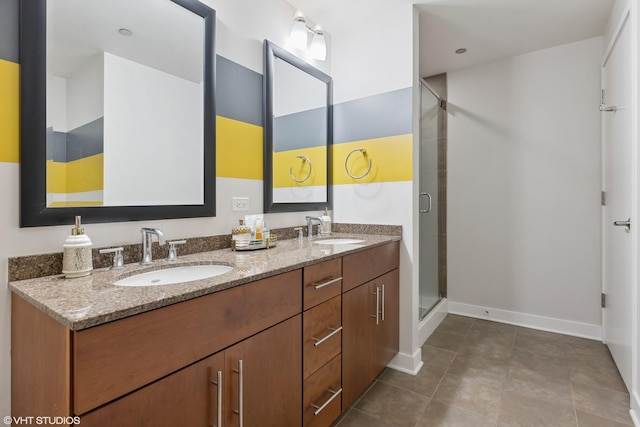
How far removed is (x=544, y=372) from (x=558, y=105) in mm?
2092

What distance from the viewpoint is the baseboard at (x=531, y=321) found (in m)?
2.52

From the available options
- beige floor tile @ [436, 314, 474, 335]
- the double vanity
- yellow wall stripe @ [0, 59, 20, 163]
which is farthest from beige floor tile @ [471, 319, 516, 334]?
yellow wall stripe @ [0, 59, 20, 163]

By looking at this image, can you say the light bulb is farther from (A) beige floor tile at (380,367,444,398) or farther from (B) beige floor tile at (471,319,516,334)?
(B) beige floor tile at (471,319,516,334)

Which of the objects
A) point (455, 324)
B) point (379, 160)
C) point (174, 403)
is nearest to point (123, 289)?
point (174, 403)

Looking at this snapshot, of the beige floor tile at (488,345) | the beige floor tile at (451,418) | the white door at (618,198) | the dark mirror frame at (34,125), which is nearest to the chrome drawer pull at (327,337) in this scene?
the beige floor tile at (451,418)

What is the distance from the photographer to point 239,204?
173cm

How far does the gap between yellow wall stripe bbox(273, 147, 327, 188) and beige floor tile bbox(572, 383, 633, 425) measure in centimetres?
201

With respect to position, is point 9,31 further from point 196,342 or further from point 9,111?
point 196,342

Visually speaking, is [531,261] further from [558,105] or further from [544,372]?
[558,105]

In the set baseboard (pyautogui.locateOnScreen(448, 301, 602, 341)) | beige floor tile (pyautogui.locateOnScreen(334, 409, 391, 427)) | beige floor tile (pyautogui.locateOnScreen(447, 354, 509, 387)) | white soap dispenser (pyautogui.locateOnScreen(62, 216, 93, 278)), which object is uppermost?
white soap dispenser (pyautogui.locateOnScreen(62, 216, 93, 278))

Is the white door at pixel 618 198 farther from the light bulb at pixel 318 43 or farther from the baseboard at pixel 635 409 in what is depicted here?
the light bulb at pixel 318 43

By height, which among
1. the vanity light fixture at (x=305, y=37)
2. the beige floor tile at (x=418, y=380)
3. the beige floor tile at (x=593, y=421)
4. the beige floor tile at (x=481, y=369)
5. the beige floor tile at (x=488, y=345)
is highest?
the vanity light fixture at (x=305, y=37)

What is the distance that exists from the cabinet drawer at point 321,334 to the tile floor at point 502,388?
1.50 feet

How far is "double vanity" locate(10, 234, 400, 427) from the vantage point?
68cm
